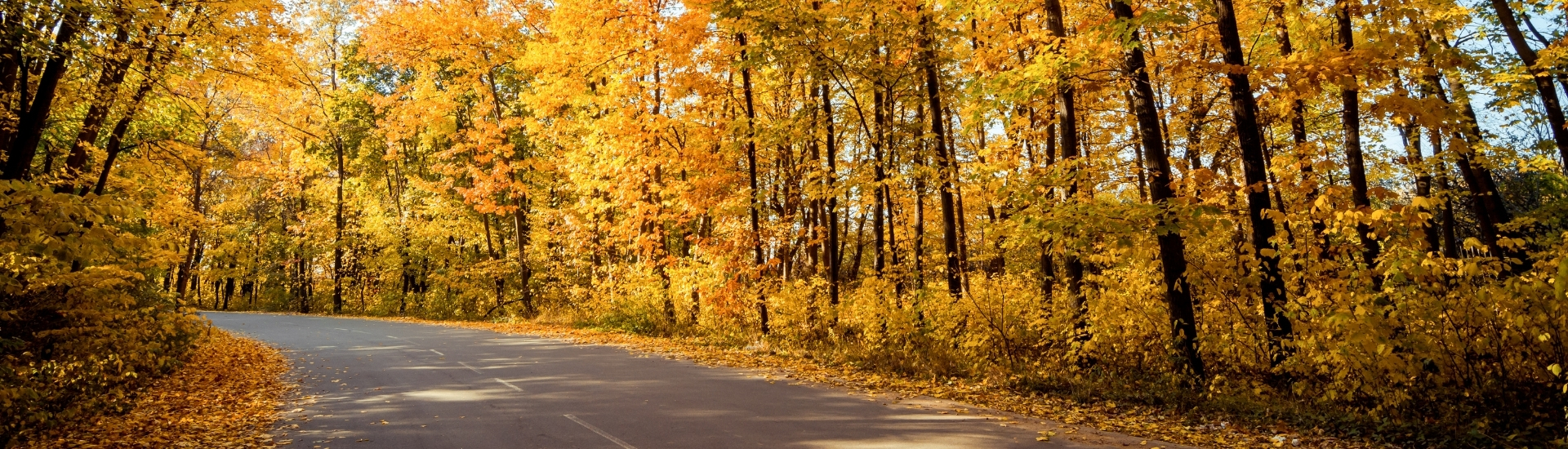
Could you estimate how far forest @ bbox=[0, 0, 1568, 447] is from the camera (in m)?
7.36

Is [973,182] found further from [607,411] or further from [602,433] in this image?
[602,433]

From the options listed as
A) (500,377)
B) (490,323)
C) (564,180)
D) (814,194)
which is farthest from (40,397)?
(564,180)

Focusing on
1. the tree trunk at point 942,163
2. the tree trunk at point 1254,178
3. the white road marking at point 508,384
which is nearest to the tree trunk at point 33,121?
the white road marking at point 508,384

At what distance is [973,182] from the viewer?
14.6 m

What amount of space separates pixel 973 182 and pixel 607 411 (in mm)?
8682

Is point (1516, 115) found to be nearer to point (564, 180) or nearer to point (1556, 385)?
point (1556, 385)

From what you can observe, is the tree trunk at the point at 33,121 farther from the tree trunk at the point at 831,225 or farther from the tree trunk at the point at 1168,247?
the tree trunk at the point at 1168,247

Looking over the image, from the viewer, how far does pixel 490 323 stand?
2520 cm

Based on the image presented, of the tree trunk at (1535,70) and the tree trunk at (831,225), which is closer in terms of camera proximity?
the tree trunk at (1535,70)

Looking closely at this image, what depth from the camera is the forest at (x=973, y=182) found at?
24.2ft

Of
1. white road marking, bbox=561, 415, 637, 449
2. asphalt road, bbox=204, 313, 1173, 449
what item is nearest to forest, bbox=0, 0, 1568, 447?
asphalt road, bbox=204, 313, 1173, 449

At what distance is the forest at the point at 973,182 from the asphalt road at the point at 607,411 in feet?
6.70

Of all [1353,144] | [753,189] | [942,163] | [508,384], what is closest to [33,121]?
[508,384]

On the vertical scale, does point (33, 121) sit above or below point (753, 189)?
above
